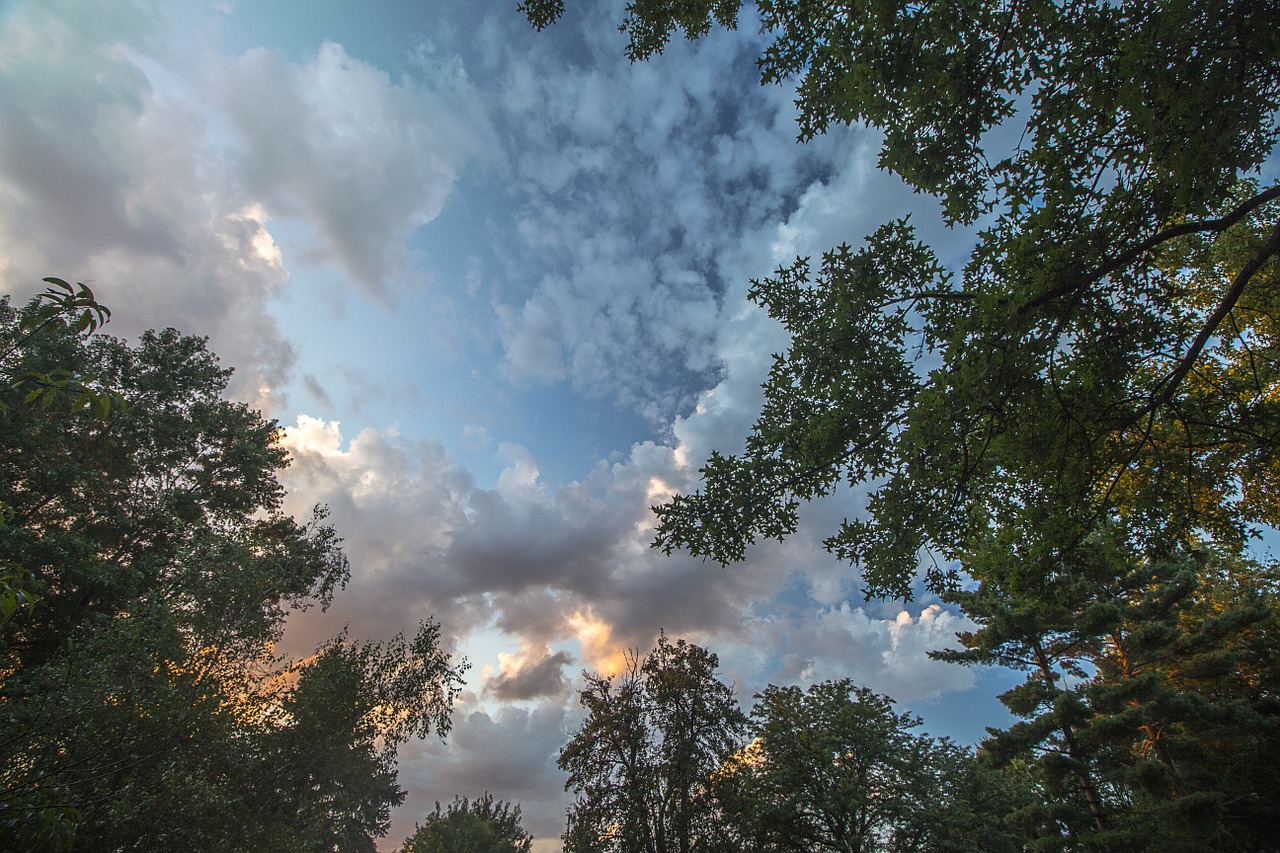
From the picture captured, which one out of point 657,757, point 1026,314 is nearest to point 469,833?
point 657,757

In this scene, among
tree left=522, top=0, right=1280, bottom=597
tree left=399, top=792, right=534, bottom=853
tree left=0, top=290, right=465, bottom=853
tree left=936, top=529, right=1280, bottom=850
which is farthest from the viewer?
tree left=399, top=792, right=534, bottom=853

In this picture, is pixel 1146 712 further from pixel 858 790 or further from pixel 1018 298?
pixel 1018 298

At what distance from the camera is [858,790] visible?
1956 cm

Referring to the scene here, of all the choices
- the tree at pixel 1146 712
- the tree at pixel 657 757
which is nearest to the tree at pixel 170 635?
the tree at pixel 657 757

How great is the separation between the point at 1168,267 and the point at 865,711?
61.7ft

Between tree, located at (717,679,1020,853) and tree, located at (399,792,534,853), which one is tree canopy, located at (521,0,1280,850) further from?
tree, located at (399,792,534,853)

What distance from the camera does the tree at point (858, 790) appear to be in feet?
62.2

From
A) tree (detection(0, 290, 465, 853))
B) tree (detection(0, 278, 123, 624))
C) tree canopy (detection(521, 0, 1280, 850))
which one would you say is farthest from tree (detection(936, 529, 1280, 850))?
tree (detection(0, 290, 465, 853))

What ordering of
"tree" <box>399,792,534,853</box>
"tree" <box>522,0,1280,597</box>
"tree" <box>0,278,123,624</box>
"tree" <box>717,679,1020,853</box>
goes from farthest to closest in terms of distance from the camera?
"tree" <box>399,792,534,853</box>, "tree" <box>717,679,1020,853</box>, "tree" <box>522,0,1280,597</box>, "tree" <box>0,278,123,624</box>

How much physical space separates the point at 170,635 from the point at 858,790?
22.9 meters

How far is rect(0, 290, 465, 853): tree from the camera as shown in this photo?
12.9 meters

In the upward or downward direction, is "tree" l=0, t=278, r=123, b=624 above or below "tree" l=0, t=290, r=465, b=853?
below

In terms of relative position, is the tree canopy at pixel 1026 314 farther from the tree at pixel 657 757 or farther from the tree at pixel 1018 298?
the tree at pixel 657 757

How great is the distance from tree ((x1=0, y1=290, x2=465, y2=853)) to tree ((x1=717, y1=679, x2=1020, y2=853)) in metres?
14.5
